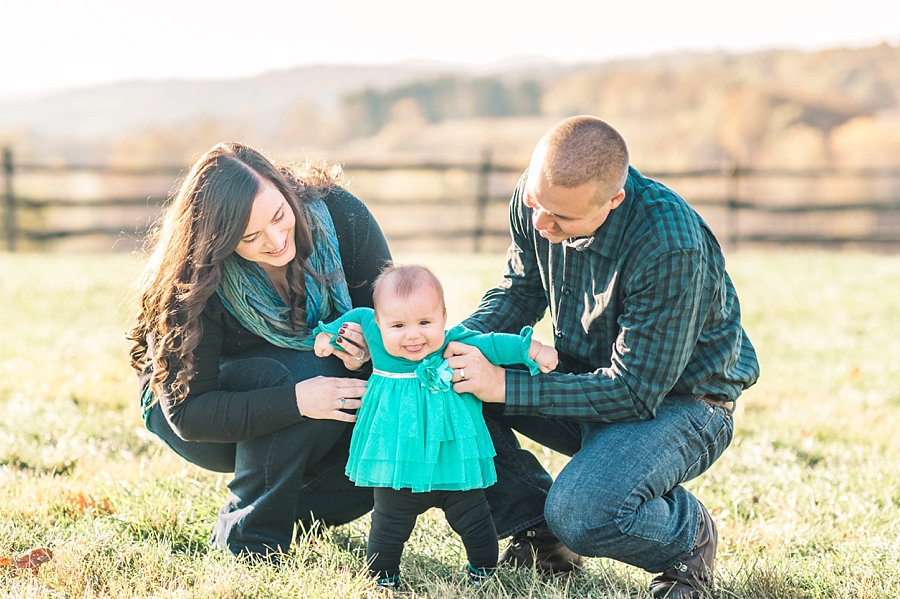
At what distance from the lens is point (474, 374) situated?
2.78 meters

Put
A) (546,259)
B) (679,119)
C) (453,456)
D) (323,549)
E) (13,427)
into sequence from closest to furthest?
(453,456) → (323,549) → (546,259) → (13,427) → (679,119)

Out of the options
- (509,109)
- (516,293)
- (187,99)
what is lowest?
(516,293)

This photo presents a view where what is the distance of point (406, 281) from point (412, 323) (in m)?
0.13

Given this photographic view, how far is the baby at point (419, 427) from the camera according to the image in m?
2.75

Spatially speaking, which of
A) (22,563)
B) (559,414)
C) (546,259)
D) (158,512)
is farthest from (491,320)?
(22,563)

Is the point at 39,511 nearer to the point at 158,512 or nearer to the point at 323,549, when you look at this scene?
the point at 158,512

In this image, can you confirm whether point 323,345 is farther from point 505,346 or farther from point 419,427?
point 505,346

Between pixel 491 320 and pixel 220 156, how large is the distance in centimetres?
111

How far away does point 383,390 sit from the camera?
9.33 ft

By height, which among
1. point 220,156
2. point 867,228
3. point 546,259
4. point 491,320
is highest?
point 220,156

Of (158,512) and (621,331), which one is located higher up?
(621,331)

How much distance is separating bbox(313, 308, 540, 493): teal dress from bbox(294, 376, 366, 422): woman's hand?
1.9 inches

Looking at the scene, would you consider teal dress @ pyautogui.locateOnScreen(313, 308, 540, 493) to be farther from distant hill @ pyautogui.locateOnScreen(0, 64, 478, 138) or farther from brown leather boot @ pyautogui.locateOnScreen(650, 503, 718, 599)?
distant hill @ pyautogui.locateOnScreen(0, 64, 478, 138)

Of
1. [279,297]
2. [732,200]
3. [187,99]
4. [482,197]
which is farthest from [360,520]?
[187,99]
